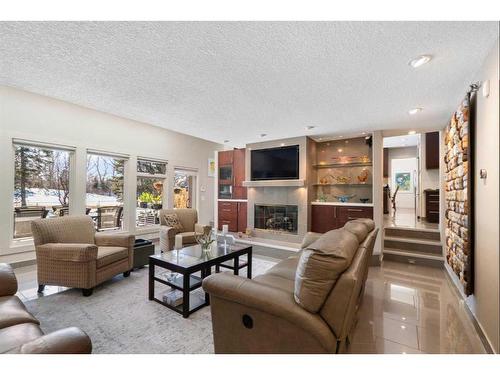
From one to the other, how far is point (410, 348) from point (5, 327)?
8.89 ft

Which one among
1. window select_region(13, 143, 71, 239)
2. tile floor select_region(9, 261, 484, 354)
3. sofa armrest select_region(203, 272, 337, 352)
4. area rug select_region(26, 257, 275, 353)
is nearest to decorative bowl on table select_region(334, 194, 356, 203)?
tile floor select_region(9, 261, 484, 354)

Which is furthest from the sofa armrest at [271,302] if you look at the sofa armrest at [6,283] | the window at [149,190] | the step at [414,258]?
the window at [149,190]

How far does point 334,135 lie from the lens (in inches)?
183

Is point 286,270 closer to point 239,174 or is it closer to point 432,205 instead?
point 239,174

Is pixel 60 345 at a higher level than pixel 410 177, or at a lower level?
lower

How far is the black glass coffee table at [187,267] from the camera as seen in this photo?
2.20 m

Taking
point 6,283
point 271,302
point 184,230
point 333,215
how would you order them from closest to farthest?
point 271,302, point 6,283, point 184,230, point 333,215

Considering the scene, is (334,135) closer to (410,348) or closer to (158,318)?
(410,348)

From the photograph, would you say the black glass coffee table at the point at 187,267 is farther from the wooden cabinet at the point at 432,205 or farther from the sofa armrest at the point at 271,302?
the wooden cabinet at the point at 432,205

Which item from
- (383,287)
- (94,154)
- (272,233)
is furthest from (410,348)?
(94,154)

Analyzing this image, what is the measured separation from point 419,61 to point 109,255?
3773 millimetres

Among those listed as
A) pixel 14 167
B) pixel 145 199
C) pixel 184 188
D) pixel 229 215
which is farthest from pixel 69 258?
pixel 184 188

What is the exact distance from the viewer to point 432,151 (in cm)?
592

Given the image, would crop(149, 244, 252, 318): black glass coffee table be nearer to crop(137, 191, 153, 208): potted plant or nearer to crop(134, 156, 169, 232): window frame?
crop(134, 156, 169, 232): window frame
